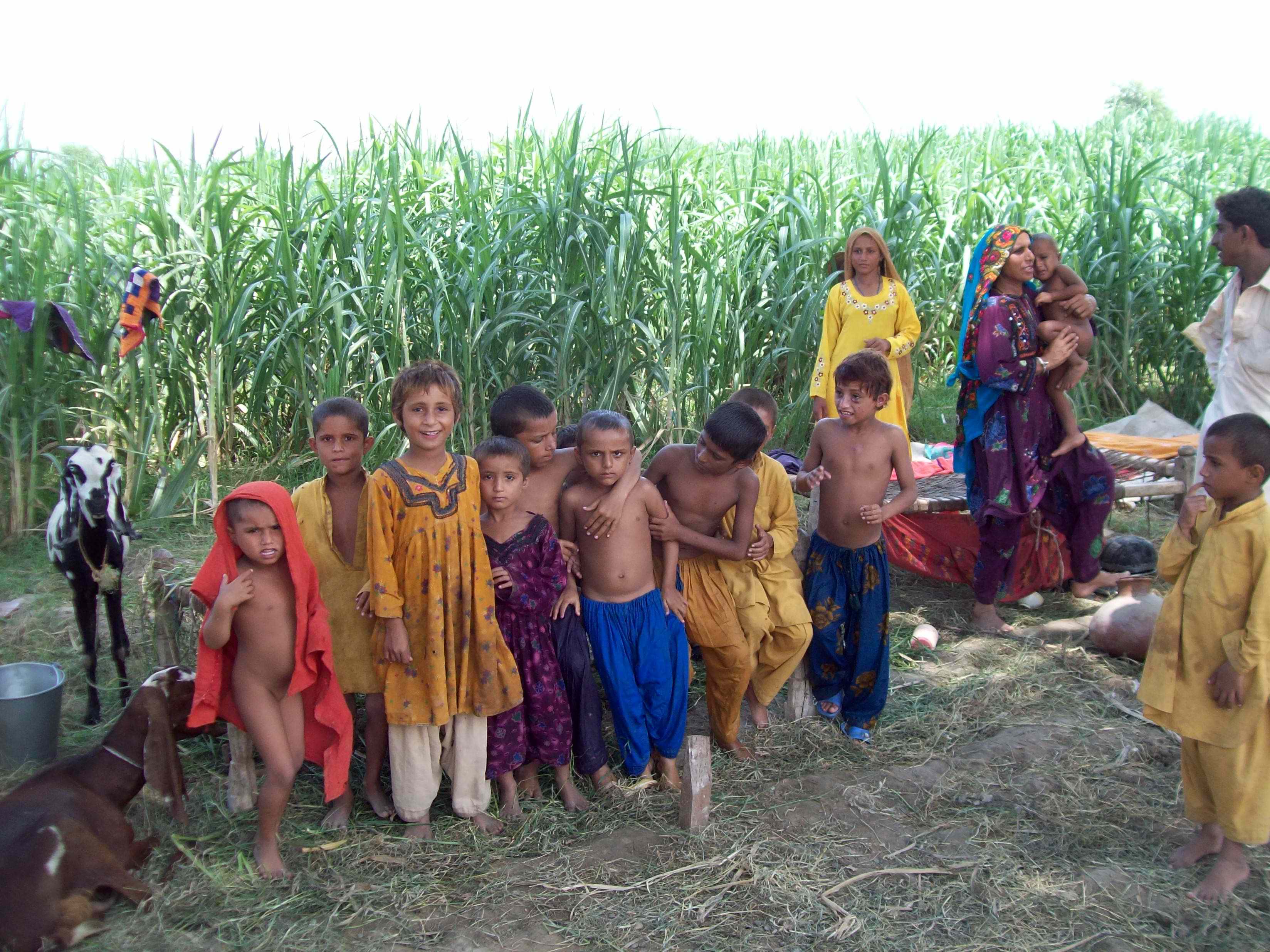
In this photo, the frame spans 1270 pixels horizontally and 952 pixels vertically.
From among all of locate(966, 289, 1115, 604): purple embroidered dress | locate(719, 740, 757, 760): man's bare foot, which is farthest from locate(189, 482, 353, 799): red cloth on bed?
locate(966, 289, 1115, 604): purple embroidered dress

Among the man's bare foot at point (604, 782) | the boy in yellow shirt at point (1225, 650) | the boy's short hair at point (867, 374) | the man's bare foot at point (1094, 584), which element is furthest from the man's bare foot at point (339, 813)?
the man's bare foot at point (1094, 584)

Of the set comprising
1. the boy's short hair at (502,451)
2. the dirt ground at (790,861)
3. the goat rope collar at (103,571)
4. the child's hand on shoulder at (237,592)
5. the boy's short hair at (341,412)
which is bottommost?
the dirt ground at (790,861)

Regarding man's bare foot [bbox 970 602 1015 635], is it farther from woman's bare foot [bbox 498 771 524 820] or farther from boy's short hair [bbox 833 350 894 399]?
woman's bare foot [bbox 498 771 524 820]

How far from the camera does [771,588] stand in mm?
3340

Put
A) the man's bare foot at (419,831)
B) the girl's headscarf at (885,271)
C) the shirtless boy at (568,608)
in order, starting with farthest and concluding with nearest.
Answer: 1. the girl's headscarf at (885,271)
2. the shirtless boy at (568,608)
3. the man's bare foot at (419,831)

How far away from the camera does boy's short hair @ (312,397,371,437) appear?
9.13ft

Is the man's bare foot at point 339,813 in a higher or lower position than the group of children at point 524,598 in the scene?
lower

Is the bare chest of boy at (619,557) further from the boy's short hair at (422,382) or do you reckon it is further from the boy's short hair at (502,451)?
the boy's short hair at (422,382)

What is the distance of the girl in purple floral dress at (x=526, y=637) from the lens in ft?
9.39

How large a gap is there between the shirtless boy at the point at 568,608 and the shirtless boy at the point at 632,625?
1.4 inches

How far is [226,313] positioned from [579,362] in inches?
69.5

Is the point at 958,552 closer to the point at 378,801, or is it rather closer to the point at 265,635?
the point at 378,801

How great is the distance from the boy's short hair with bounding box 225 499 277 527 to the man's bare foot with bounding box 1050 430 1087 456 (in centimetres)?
332

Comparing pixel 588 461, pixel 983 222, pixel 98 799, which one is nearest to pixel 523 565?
pixel 588 461
